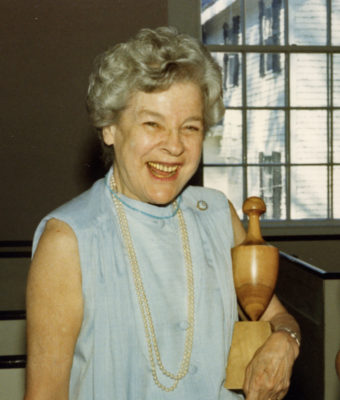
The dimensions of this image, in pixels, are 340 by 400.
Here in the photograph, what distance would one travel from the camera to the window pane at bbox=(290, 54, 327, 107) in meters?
4.75

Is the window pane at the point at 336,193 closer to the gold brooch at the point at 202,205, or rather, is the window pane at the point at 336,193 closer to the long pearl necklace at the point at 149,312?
the gold brooch at the point at 202,205

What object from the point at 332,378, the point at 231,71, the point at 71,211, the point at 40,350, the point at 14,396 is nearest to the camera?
the point at 40,350

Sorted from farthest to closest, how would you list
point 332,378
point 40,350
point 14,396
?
point 332,378 < point 14,396 < point 40,350

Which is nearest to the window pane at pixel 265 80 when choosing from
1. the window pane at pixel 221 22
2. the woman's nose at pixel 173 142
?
the window pane at pixel 221 22

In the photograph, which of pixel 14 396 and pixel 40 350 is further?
pixel 14 396

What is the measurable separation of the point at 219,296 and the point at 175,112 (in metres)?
0.47

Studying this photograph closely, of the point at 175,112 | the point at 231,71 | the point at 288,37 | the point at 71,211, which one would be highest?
the point at 288,37

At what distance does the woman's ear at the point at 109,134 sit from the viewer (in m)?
1.40

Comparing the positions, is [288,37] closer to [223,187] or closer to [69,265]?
[223,187]

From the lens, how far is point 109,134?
4.62ft

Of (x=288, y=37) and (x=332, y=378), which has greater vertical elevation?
(x=288, y=37)

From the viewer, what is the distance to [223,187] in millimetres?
4773

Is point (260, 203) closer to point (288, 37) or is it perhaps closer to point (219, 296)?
point (219, 296)

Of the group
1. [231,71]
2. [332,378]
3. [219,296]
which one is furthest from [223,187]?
[219,296]
